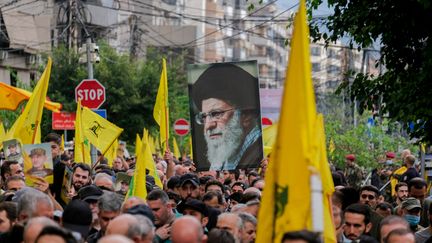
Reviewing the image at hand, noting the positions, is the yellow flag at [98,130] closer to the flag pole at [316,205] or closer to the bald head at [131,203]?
the bald head at [131,203]

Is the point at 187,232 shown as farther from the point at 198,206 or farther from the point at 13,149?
the point at 13,149

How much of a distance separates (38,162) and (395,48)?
14.0ft

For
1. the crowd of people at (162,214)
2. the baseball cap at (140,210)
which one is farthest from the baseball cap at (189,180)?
the baseball cap at (140,210)

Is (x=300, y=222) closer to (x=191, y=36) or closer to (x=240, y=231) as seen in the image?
(x=240, y=231)

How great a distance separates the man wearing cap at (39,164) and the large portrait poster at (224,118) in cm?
207

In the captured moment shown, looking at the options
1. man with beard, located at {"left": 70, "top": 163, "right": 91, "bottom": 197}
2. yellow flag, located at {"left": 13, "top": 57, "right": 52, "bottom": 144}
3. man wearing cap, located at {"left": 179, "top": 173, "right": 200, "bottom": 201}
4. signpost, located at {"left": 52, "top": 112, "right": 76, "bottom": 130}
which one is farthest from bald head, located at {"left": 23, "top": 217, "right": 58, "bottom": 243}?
signpost, located at {"left": 52, "top": 112, "right": 76, "bottom": 130}

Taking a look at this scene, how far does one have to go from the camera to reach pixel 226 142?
51.3ft

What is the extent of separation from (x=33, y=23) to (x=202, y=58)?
45723 millimetres

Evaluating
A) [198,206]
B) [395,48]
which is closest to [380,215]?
[198,206]

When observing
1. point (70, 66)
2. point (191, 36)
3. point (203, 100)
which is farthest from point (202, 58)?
point (203, 100)

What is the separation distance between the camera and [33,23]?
55.3m

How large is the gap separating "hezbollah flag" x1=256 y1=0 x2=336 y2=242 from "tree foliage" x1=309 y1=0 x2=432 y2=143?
5.87 m

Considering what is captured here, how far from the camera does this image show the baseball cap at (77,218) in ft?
31.3

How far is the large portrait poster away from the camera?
15578 mm
